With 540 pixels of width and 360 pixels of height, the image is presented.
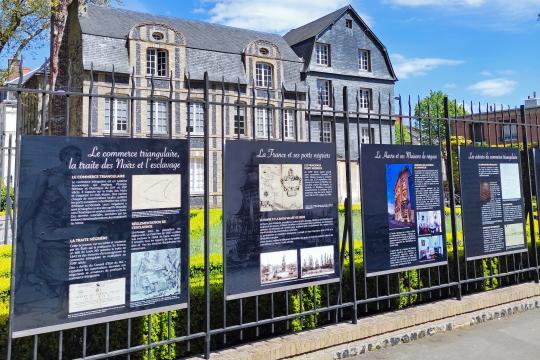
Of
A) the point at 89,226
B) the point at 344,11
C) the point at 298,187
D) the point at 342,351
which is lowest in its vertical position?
the point at 342,351

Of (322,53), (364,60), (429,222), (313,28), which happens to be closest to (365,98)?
(364,60)

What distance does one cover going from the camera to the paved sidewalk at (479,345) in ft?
16.4

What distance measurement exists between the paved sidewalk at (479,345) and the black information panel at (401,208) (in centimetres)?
95

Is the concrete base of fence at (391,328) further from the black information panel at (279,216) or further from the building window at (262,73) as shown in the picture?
the building window at (262,73)

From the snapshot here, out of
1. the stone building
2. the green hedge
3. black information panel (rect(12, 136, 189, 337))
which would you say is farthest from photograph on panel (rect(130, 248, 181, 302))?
the stone building

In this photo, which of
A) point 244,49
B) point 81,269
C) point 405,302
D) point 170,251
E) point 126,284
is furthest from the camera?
point 244,49

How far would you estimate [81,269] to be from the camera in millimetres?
3709

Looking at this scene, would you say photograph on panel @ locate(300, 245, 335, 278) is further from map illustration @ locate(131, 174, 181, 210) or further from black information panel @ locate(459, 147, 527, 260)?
black information panel @ locate(459, 147, 527, 260)

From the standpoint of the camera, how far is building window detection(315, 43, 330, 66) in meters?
34.9

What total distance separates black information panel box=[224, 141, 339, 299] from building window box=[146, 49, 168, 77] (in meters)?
25.4

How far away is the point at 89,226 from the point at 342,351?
3111 mm

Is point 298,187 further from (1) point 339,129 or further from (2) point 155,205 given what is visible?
(1) point 339,129

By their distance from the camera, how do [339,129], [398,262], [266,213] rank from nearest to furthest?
[266,213] → [398,262] → [339,129]

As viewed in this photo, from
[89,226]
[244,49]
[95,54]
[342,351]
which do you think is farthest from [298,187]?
[244,49]
